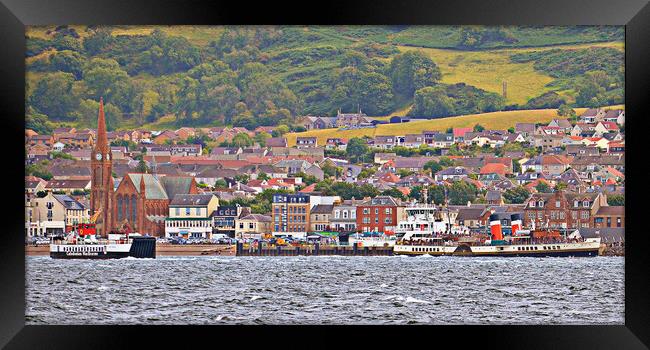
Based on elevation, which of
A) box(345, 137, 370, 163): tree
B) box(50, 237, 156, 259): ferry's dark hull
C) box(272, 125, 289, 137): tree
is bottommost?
box(50, 237, 156, 259): ferry's dark hull

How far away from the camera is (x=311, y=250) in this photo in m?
47.8

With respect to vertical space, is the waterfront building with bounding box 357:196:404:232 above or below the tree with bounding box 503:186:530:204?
below

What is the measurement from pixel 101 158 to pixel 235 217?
8.27 metres

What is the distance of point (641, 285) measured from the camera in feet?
23.6

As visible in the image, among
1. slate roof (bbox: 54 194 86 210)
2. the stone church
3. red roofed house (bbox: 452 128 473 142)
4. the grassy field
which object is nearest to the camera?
slate roof (bbox: 54 194 86 210)

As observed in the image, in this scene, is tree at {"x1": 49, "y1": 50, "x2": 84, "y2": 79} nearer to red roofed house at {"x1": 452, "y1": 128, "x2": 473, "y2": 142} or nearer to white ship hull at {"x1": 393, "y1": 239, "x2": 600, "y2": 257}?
red roofed house at {"x1": 452, "y1": 128, "x2": 473, "y2": 142}

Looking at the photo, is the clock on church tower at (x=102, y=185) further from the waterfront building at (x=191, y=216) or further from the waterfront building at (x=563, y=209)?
the waterfront building at (x=563, y=209)

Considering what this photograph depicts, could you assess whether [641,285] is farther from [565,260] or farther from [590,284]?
[565,260]

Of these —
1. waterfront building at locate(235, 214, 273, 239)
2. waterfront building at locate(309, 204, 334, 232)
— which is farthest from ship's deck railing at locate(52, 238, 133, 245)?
waterfront building at locate(309, 204, 334, 232)

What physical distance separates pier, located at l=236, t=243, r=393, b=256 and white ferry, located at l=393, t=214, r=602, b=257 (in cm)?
96

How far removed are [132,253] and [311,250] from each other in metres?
7.07

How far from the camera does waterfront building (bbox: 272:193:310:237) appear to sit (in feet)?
166
